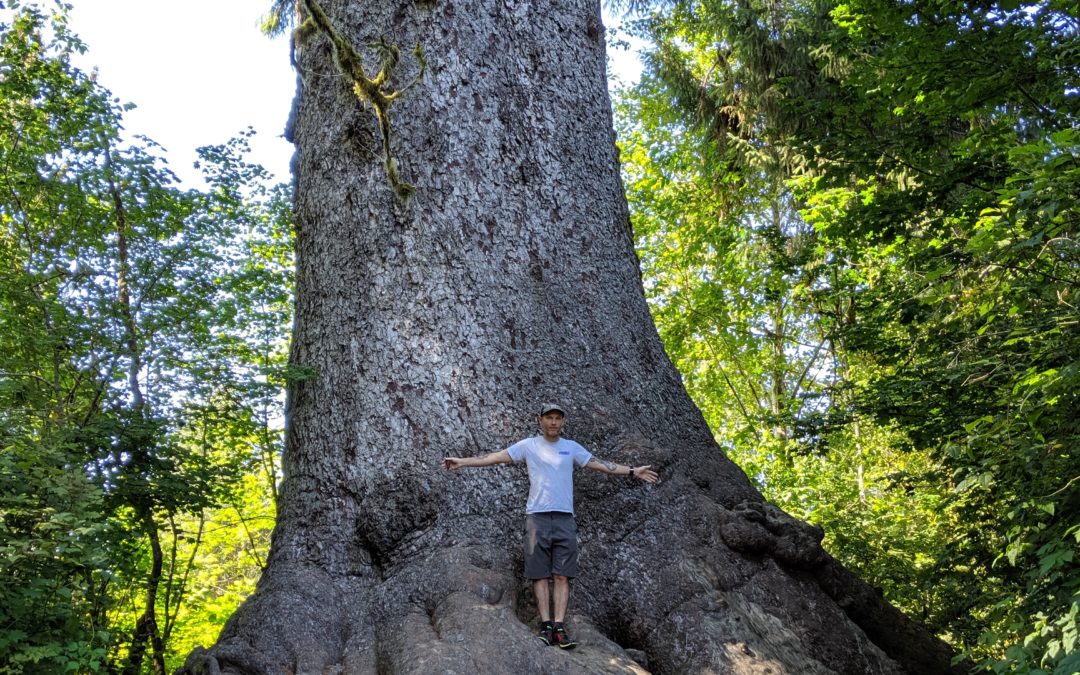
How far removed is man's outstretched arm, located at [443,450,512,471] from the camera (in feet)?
14.8

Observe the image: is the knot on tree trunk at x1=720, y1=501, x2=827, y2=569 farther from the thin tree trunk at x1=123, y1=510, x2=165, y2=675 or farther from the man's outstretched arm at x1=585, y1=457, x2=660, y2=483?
the thin tree trunk at x1=123, y1=510, x2=165, y2=675

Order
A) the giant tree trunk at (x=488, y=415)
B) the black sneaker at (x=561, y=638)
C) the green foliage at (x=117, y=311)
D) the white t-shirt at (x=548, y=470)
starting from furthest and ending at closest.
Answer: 1. the green foliage at (x=117, y=311)
2. the white t-shirt at (x=548, y=470)
3. the giant tree trunk at (x=488, y=415)
4. the black sneaker at (x=561, y=638)

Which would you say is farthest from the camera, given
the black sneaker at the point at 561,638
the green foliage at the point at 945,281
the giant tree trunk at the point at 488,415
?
the giant tree trunk at the point at 488,415

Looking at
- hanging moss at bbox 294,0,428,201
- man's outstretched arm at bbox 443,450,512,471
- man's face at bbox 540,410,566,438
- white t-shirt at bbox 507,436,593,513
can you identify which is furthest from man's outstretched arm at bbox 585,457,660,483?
hanging moss at bbox 294,0,428,201

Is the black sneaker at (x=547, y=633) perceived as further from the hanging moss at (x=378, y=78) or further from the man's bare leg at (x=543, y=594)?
the hanging moss at (x=378, y=78)

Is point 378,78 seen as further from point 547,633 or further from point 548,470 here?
point 547,633

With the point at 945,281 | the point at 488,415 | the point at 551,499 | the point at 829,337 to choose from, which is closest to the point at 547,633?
the point at 551,499

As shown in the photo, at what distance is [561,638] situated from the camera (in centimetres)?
404

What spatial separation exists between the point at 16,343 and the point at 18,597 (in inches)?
119

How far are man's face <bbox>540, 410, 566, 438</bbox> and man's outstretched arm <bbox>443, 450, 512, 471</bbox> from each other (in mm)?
260

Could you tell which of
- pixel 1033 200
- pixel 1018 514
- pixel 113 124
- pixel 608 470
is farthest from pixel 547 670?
pixel 113 124

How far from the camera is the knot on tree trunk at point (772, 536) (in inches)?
184

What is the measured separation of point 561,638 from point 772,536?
4.79 feet

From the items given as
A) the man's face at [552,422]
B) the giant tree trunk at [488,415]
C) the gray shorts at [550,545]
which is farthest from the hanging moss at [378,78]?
the gray shorts at [550,545]
